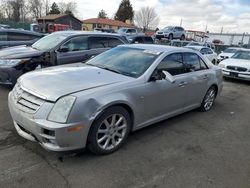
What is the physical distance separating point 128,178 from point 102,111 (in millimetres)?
897

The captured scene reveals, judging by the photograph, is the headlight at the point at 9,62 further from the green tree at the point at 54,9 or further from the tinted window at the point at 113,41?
the green tree at the point at 54,9

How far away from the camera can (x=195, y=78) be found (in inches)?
192

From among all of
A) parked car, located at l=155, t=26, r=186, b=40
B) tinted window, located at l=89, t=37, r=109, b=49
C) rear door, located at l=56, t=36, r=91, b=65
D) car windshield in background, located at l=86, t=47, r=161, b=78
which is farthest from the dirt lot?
parked car, located at l=155, t=26, r=186, b=40

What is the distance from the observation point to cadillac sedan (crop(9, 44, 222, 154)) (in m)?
2.89

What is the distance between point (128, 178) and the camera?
2912mm

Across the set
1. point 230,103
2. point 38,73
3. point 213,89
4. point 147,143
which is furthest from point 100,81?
point 230,103

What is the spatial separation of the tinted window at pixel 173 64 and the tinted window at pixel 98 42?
12.0 feet

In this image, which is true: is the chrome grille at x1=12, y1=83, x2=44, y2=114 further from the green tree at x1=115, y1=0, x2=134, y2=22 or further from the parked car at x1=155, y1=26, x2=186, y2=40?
the green tree at x1=115, y1=0, x2=134, y2=22

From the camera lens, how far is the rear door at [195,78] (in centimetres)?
478

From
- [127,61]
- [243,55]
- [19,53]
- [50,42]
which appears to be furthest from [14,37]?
[243,55]

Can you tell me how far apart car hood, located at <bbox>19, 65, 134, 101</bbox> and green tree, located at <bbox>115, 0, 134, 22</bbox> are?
7197 centimetres

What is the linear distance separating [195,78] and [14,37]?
7271 millimetres

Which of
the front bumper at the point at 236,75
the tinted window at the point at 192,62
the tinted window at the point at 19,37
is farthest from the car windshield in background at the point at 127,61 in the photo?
the front bumper at the point at 236,75

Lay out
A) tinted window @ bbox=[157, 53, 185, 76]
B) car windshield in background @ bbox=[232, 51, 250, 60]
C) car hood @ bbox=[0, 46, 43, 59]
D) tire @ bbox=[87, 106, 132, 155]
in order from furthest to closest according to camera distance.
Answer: car windshield in background @ bbox=[232, 51, 250, 60], car hood @ bbox=[0, 46, 43, 59], tinted window @ bbox=[157, 53, 185, 76], tire @ bbox=[87, 106, 132, 155]
